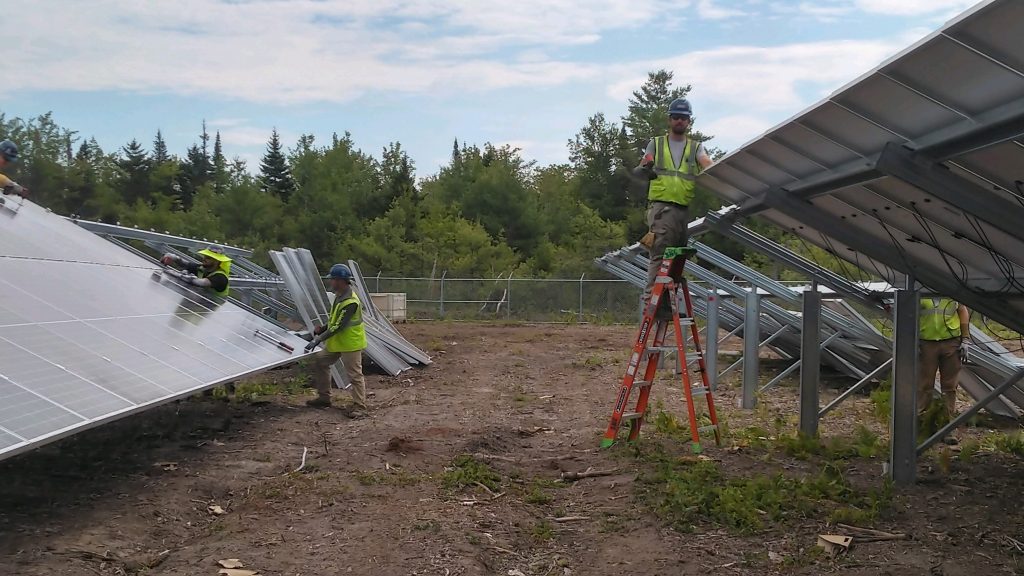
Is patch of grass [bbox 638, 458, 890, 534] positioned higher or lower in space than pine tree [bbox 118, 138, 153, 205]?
lower

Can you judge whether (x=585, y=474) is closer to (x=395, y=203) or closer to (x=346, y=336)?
(x=346, y=336)

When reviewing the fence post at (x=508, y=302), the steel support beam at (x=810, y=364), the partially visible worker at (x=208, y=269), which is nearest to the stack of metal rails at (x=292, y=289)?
the partially visible worker at (x=208, y=269)

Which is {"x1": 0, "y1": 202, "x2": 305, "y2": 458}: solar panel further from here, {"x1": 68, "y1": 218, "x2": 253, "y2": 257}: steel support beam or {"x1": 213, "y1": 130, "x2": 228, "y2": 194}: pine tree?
{"x1": 213, "y1": 130, "x2": 228, "y2": 194}: pine tree

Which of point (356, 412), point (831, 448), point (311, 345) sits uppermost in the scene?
point (311, 345)

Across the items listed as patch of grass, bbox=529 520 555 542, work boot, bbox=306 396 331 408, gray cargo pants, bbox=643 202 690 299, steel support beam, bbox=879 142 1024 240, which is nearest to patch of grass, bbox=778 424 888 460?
gray cargo pants, bbox=643 202 690 299

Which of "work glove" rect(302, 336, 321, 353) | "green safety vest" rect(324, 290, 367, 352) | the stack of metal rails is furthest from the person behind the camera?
the stack of metal rails

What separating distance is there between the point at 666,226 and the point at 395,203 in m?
41.3

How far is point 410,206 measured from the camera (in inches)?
1914

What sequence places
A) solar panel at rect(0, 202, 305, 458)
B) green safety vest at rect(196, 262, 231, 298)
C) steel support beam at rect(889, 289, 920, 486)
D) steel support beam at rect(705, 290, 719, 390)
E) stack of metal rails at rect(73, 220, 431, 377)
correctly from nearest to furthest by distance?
solar panel at rect(0, 202, 305, 458)
steel support beam at rect(889, 289, 920, 486)
green safety vest at rect(196, 262, 231, 298)
stack of metal rails at rect(73, 220, 431, 377)
steel support beam at rect(705, 290, 719, 390)

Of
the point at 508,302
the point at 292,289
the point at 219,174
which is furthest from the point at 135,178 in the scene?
the point at 292,289

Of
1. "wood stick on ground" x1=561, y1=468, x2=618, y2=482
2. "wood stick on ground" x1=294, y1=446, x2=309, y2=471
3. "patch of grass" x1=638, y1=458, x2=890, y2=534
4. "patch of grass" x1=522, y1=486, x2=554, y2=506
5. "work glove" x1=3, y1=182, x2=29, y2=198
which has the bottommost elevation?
"wood stick on ground" x1=294, y1=446, x2=309, y2=471

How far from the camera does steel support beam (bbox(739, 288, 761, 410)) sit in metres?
11.9

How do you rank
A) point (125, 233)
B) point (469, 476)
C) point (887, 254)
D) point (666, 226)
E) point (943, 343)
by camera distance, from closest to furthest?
point (469, 476)
point (887, 254)
point (666, 226)
point (943, 343)
point (125, 233)

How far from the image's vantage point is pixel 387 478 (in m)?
7.57
